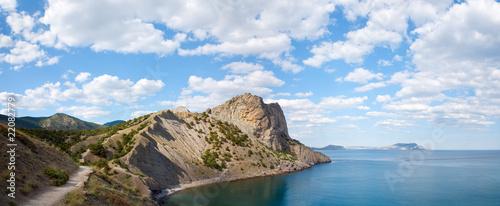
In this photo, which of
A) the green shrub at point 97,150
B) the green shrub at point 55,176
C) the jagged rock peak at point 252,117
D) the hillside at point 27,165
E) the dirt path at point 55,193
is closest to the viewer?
the hillside at point 27,165

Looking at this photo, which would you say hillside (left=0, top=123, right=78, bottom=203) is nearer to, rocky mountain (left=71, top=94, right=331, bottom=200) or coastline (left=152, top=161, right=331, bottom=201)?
rocky mountain (left=71, top=94, right=331, bottom=200)

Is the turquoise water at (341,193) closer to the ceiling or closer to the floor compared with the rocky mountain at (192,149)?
closer to the floor

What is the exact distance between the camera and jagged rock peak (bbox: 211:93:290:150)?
80.1 metres

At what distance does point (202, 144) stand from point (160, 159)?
1630 centimetres

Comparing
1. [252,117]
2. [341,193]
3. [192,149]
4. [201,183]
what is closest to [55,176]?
[201,183]

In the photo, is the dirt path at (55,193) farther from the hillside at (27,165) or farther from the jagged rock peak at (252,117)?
the jagged rock peak at (252,117)

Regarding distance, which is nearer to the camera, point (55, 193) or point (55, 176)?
point (55, 193)

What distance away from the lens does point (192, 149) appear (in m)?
55.4

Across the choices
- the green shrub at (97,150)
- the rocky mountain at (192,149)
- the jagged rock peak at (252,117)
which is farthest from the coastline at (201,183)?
the jagged rock peak at (252,117)

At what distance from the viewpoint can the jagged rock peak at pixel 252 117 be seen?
8006 cm

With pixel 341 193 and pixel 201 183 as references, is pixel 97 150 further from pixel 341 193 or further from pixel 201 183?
pixel 341 193

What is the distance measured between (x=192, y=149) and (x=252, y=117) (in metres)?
29.7

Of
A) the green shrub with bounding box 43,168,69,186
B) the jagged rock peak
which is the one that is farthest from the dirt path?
the jagged rock peak

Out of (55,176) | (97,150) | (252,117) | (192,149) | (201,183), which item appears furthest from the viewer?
(252,117)
